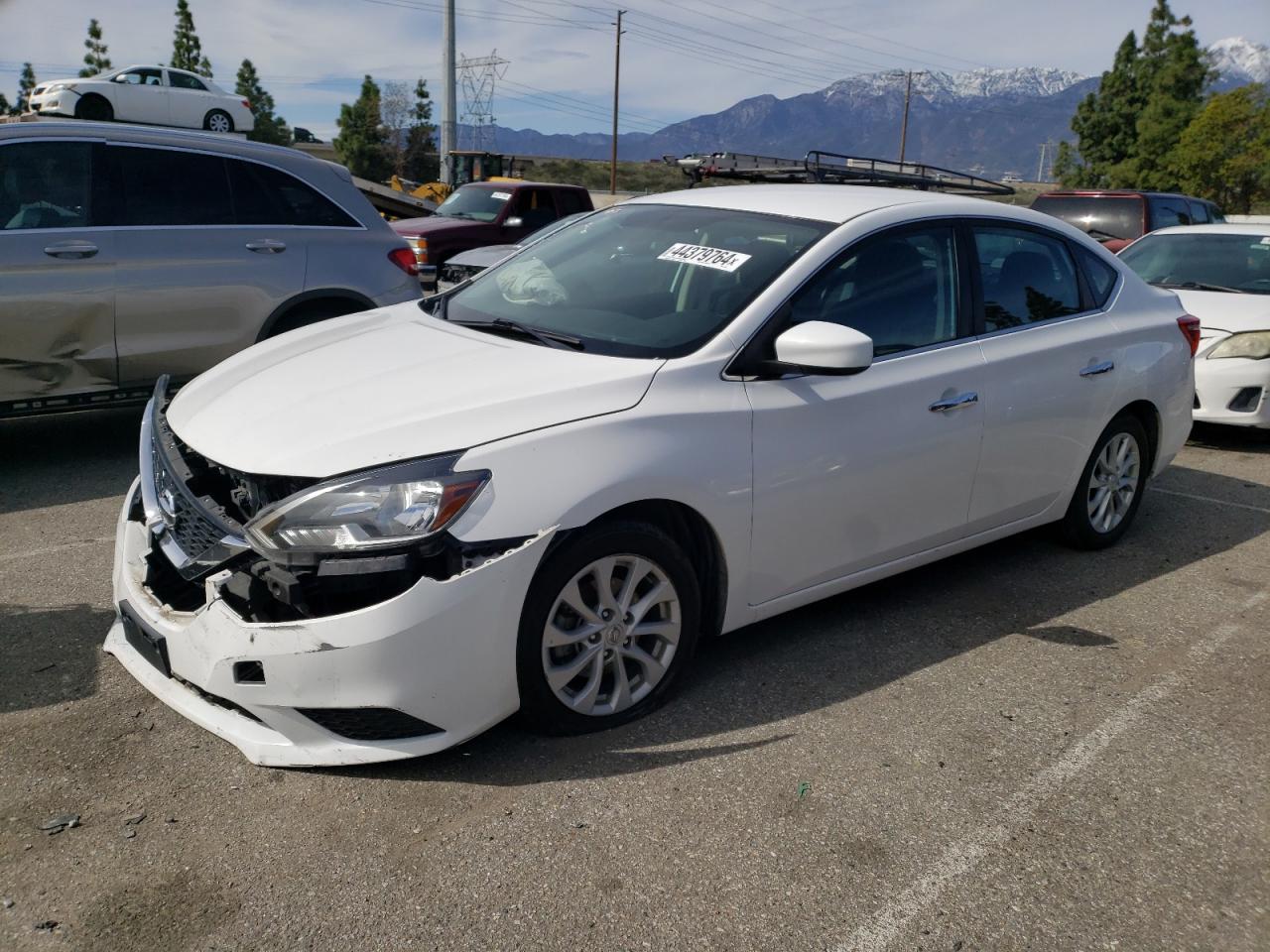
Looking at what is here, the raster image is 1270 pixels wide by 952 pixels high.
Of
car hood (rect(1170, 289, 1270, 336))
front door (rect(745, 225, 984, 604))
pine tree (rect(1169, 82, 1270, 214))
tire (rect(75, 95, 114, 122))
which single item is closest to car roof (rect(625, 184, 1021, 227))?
front door (rect(745, 225, 984, 604))

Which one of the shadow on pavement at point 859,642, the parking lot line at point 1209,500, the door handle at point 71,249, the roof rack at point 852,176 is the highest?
the roof rack at point 852,176

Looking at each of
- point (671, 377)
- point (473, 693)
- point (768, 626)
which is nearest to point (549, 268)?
point (671, 377)

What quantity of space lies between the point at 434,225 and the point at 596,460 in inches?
501

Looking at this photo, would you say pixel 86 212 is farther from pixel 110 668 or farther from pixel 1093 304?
pixel 1093 304

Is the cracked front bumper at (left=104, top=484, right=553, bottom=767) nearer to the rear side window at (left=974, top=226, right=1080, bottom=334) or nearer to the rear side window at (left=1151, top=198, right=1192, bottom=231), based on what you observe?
the rear side window at (left=974, top=226, right=1080, bottom=334)

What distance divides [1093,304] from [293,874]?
4200mm

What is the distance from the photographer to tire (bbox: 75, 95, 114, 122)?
21656 mm

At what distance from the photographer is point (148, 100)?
74.8ft

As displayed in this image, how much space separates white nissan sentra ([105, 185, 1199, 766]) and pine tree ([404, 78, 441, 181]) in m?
79.7

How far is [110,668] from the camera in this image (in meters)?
3.62

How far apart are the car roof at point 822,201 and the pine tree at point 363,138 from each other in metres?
72.9

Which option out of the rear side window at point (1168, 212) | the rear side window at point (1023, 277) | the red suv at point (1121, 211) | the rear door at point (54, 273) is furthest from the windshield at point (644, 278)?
the rear side window at point (1168, 212)

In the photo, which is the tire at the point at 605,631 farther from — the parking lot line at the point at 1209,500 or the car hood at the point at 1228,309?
the car hood at the point at 1228,309

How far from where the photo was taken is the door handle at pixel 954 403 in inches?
159
